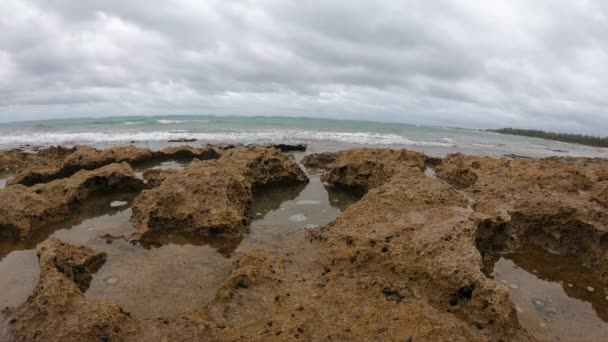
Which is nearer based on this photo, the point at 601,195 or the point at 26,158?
the point at 601,195

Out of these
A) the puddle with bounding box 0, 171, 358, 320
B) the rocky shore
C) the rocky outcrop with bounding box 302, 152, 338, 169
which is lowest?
the puddle with bounding box 0, 171, 358, 320

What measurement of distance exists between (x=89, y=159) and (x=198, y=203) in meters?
6.79

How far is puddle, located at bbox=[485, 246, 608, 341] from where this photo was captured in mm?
3844

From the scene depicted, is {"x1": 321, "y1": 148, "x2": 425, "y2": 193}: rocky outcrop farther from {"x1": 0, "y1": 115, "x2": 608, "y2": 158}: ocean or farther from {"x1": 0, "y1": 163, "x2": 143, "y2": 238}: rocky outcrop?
{"x1": 0, "y1": 115, "x2": 608, "y2": 158}: ocean

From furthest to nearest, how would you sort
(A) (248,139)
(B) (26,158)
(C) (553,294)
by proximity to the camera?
(A) (248,139), (B) (26,158), (C) (553,294)

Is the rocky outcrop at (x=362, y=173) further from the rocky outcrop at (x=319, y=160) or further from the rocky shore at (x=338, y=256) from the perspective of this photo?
the rocky outcrop at (x=319, y=160)

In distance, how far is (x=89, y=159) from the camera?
1105 centimetres

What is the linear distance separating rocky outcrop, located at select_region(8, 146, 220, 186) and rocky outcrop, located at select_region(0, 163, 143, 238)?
2.32 m

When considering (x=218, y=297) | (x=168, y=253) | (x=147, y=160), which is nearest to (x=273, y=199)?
(x=168, y=253)

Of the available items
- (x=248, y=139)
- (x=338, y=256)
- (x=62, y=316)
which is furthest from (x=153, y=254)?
(x=248, y=139)

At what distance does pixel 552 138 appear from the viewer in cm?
7500

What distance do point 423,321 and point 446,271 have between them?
0.74m

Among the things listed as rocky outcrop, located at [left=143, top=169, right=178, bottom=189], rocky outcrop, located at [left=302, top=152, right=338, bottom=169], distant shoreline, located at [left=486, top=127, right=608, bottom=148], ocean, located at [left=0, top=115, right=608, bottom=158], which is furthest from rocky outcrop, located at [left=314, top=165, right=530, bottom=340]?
distant shoreline, located at [left=486, top=127, right=608, bottom=148]

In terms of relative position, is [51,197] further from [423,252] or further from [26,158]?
[26,158]
